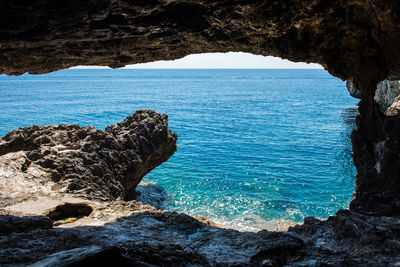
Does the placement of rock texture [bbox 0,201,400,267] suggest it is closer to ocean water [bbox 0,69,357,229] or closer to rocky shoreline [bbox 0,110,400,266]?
rocky shoreline [bbox 0,110,400,266]

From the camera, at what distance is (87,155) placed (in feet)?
43.8

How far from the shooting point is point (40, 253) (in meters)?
5.28

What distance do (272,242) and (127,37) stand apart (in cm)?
711

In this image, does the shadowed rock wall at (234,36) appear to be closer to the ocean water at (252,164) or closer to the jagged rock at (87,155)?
the jagged rock at (87,155)

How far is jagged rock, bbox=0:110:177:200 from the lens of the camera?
11484 mm

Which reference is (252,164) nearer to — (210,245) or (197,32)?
(197,32)

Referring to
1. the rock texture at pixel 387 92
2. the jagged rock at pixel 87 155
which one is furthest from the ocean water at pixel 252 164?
the rock texture at pixel 387 92

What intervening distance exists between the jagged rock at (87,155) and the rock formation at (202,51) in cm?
10

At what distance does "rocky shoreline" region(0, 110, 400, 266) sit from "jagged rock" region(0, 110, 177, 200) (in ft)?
0.17

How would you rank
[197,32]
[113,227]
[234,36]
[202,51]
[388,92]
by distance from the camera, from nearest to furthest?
[113,227], [197,32], [234,36], [202,51], [388,92]

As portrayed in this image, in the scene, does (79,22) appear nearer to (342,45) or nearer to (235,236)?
(235,236)

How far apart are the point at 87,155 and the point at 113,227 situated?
20.5ft

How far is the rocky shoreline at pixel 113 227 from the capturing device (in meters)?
5.15

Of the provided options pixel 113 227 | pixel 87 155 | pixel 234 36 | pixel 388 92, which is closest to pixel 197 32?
pixel 234 36
